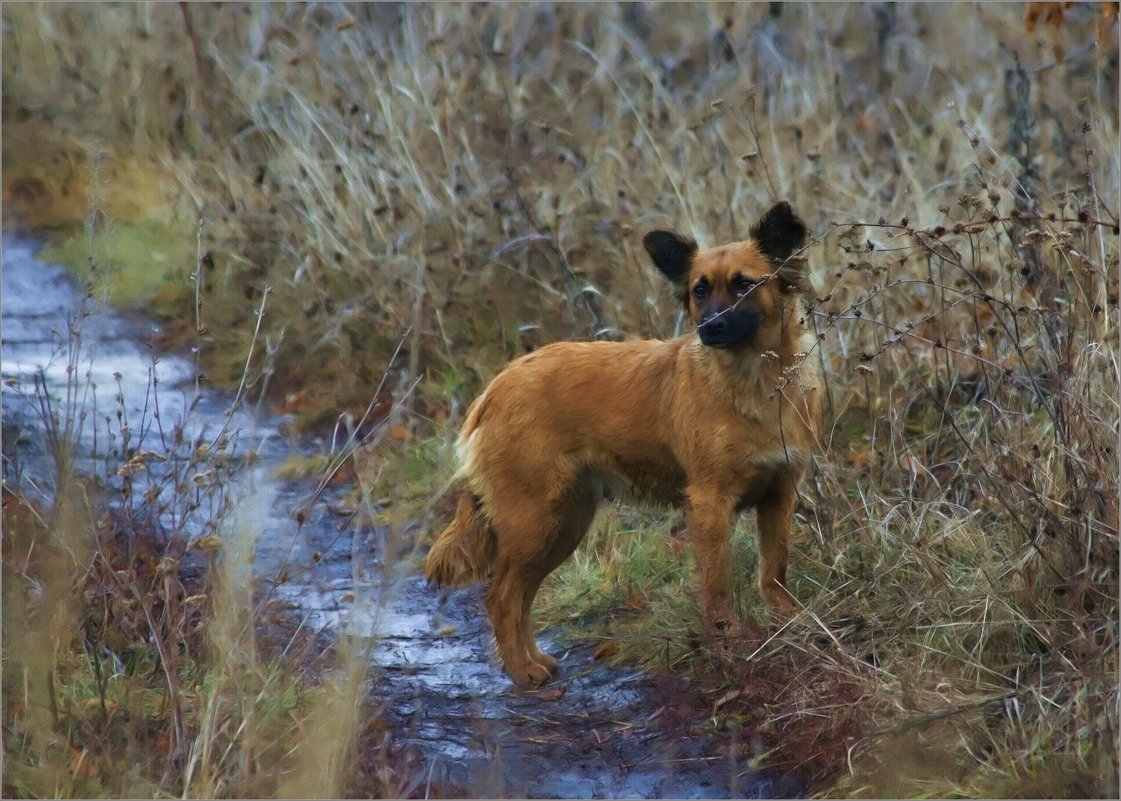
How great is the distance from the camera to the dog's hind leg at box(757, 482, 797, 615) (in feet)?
17.6

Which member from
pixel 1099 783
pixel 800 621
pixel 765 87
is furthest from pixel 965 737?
pixel 765 87

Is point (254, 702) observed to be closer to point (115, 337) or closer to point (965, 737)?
point (965, 737)

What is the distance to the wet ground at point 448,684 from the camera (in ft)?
14.5

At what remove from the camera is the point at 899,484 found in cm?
550

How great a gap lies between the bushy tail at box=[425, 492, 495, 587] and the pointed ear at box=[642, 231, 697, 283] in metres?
1.31

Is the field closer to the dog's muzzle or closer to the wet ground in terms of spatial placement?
the wet ground

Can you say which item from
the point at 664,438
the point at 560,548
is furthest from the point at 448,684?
the point at 664,438

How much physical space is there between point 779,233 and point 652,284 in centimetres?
232

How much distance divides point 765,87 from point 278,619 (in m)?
6.62

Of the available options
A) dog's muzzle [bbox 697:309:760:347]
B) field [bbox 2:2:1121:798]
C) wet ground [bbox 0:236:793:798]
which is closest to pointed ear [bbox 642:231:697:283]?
dog's muzzle [bbox 697:309:760:347]

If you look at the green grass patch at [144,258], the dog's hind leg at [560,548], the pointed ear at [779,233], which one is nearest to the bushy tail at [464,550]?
the dog's hind leg at [560,548]

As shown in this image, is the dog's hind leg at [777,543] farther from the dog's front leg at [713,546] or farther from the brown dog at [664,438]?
the dog's front leg at [713,546]

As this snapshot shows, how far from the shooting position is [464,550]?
5.59 metres

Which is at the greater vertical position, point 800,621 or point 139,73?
point 139,73
